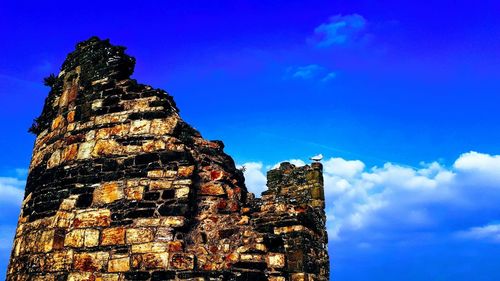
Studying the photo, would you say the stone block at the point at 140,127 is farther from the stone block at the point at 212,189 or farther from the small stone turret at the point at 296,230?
the small stone turret at the point at 296,230

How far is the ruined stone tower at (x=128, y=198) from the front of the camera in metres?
5.20

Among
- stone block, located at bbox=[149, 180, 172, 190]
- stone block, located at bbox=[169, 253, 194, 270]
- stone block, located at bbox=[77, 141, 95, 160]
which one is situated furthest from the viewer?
stone block, located at bbox=[77, 141, 95, 160]

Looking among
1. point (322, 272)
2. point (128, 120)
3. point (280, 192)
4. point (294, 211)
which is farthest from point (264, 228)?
point (280, 192)

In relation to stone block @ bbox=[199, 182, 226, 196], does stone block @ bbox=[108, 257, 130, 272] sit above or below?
below

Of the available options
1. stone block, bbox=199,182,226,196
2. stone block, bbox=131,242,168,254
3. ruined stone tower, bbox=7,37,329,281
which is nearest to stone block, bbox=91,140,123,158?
ruined stone tower, bbox=7,37,329,281

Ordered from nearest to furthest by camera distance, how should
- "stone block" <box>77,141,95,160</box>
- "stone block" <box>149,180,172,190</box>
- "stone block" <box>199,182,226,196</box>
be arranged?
1. "stone block" <box>149,180,172,190</box>
2. "stone block" <box>199,182,226,196</box>
3. "stone block" <box>77,141,95,160</box>

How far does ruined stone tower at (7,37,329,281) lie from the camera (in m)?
5.20

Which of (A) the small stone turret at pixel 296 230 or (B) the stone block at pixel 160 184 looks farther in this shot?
(A) the small stone turret at pixel 296 230

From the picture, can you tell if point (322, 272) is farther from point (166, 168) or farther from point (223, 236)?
point (166, 168)

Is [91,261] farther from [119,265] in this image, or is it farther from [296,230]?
[296,230]

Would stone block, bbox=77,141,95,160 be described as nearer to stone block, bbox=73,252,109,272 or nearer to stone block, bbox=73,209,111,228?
stone block, bbox=73,209,111,228

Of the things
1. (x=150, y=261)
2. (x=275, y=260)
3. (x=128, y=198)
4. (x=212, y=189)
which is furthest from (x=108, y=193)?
(x=275, y=260)

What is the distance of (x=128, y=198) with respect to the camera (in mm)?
5449

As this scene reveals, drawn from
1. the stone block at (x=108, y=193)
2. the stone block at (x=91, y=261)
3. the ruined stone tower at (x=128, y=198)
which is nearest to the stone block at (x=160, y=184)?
the ruined stone tower at (x=128, y=198)
